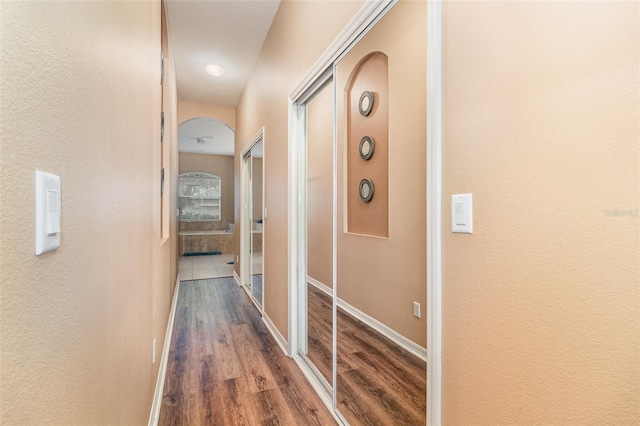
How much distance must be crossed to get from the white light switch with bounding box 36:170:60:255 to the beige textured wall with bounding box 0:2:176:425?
1cm

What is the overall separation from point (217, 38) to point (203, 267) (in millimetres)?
4374

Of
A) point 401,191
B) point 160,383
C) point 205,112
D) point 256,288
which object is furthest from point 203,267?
point 401,191

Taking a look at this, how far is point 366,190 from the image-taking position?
1641 mm

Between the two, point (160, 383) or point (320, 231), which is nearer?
point (160, 383)

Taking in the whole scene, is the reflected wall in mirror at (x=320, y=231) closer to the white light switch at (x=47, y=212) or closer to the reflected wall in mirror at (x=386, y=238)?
the reflected wall in mirror at (x=386, y=238)

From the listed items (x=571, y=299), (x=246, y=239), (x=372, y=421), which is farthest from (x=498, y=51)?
(x=246, y=239)

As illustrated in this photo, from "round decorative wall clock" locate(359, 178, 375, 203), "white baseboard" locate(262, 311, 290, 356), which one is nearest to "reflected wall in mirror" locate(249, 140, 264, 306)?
"white baseboard" locate(262, 311, 290, 356)

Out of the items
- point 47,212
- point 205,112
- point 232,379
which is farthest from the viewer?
point 205,112

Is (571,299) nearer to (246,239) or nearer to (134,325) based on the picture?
(134,325)

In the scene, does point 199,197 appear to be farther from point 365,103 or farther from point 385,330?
point 385,330

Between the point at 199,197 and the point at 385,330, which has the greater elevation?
the point at 199,197

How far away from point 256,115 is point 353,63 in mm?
2158

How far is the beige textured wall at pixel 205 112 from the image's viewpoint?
15.5ft

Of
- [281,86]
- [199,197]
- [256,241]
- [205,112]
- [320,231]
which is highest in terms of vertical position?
[205,112]
